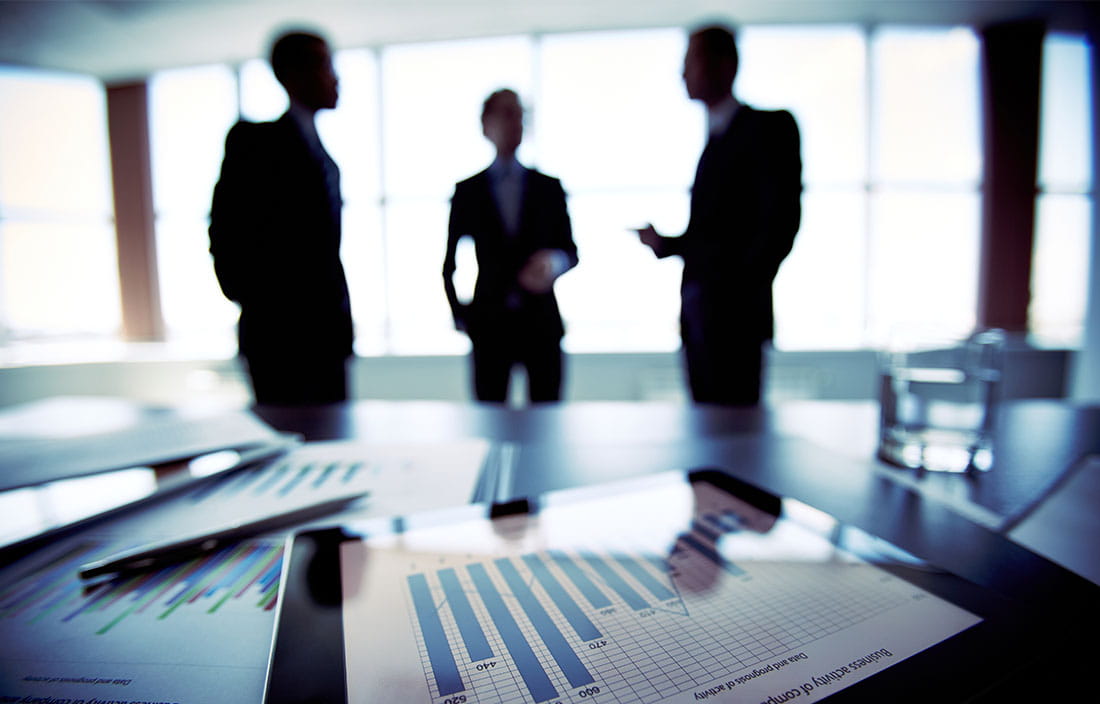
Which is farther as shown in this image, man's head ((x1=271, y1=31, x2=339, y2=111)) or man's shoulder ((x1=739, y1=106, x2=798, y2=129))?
man's shoulder ((x1=739, y1=106, x2=798, y2=129))

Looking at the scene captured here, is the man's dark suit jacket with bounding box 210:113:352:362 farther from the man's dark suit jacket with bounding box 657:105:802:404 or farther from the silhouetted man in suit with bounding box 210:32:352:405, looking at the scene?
the man's dark suit jacket with bounding box 657:105:802:404

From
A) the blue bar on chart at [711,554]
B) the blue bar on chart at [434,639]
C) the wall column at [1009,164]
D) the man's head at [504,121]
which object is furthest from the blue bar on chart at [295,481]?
the wall column at [1009,164]

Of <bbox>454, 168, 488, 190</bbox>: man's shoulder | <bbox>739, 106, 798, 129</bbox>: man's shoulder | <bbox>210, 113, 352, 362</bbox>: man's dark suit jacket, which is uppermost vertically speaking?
<bbox>739, 106, 798, 129</bbox>: man's shoulder

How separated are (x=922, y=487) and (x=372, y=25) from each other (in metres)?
3.20

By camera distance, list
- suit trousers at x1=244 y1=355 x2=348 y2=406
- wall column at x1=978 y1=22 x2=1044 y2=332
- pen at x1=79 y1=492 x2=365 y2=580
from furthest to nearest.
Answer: wall column at x1=978 y1=22 x2=1044 y2=332 → suit trousers at x1=244 y1=355 x2=348 y2=406 → pen at x1=79 y1=492 x2=365 y2=580

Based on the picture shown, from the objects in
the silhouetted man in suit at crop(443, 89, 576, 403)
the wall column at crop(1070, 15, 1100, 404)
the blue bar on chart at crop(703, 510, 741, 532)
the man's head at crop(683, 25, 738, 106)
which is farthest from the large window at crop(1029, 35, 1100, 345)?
the blue bar on chart at crop(703, 510, 741, 532)

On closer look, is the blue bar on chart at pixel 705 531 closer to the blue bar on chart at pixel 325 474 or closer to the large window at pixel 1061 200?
the blue bar on chart at pixel 325 474

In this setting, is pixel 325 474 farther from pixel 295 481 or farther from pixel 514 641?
pixel 514 641

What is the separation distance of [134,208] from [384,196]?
62.6 inches

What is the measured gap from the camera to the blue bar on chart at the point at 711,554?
267 millimetres

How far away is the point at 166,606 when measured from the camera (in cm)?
26

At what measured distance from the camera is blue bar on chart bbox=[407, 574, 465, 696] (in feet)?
0.60

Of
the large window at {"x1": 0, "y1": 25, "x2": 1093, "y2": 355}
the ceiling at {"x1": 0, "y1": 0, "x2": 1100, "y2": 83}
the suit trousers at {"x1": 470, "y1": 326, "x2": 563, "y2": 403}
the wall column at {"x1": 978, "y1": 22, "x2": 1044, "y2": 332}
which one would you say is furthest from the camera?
the wall column at {"x1": 978, "y1": 22, "x2": 1044, "y2": 332}

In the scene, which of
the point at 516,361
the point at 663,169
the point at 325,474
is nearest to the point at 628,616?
the point at 325,474
